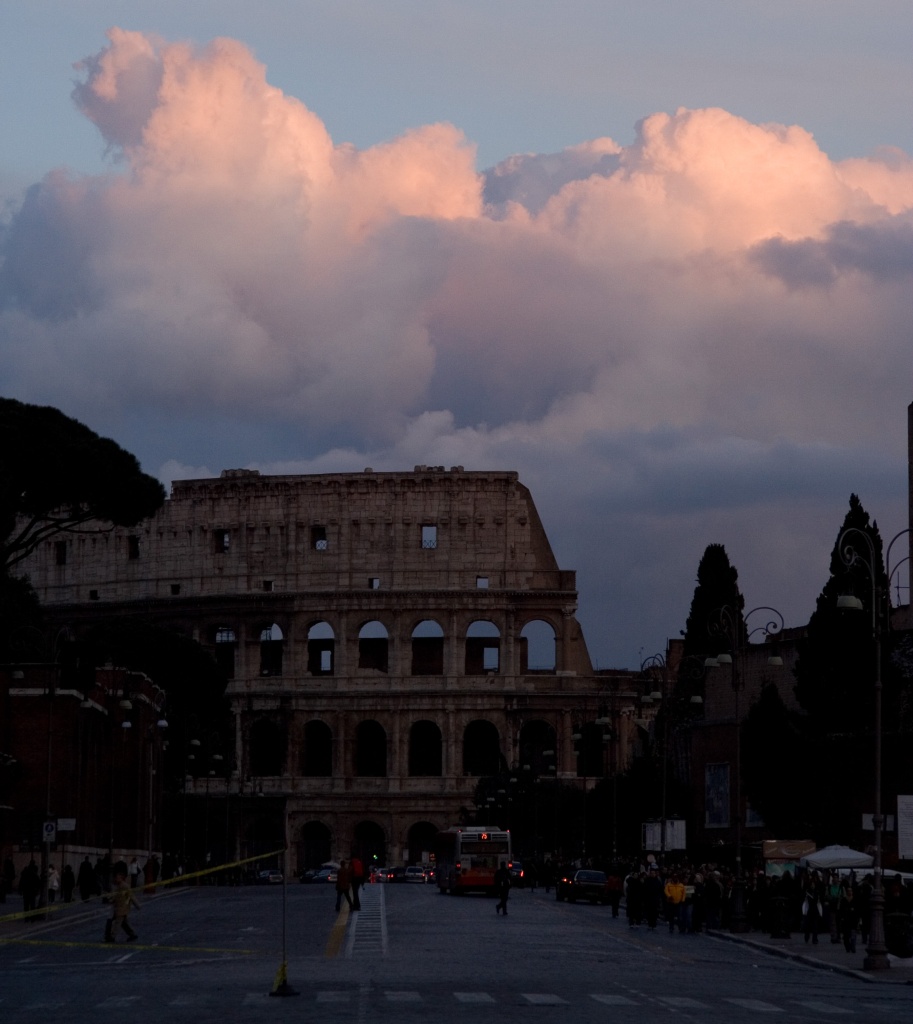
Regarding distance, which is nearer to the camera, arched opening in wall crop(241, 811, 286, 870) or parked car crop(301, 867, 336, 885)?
parked car crop(301, 867, 336, 885)

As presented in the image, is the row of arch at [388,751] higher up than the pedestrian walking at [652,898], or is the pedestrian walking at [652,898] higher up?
the row of arch at [388,751]

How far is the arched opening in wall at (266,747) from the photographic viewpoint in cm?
14000

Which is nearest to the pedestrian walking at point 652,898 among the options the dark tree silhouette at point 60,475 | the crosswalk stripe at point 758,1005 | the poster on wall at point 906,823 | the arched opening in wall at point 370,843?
the poster on wall at point 906,823

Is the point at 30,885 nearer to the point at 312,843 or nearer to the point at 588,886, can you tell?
the point at 588,886

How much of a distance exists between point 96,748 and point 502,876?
109 ft

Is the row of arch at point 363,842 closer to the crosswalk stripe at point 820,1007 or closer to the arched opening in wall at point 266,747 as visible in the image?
the arched opening in wall at point 266,747

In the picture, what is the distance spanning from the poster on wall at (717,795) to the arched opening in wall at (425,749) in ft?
219

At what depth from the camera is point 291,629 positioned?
141m

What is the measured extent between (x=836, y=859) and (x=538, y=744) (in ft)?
299

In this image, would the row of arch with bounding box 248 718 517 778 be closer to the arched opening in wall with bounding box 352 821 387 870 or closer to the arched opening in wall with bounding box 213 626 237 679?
the arched opening in wall with bounding box 352 821 387 870

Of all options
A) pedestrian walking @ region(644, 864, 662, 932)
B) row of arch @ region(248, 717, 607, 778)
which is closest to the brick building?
pedestrian walking @ region(644, 864, 662, 932)

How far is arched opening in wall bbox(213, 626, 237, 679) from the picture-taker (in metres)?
143

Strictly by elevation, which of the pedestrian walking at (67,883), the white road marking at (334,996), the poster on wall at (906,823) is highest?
the poster on wall at (906,823)

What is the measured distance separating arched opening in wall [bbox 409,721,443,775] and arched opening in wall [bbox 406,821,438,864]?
4529mm
